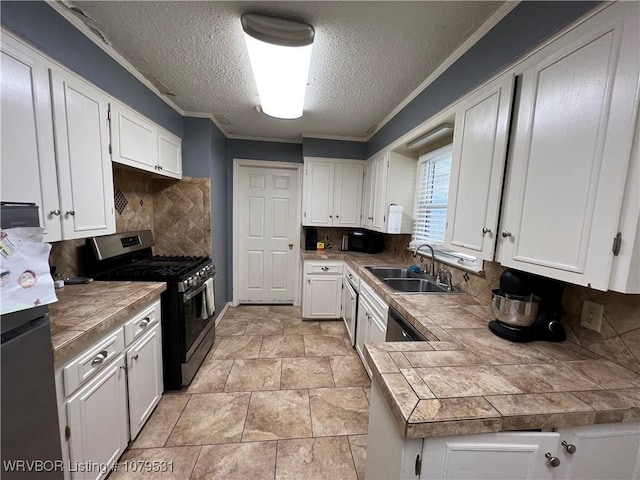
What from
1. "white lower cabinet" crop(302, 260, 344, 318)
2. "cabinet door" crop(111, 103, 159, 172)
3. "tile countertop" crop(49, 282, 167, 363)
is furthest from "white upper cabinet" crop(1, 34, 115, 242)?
"white lower cabinet" crop(302, 260, 344, 318)

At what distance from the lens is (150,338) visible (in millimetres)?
1801

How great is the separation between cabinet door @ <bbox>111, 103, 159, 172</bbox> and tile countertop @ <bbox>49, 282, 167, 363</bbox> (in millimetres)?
926

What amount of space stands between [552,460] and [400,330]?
86cm

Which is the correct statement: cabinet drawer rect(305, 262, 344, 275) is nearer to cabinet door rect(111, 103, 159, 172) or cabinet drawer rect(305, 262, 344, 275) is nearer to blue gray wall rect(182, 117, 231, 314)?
blue gray wall rect(182, 117, 231, 314)

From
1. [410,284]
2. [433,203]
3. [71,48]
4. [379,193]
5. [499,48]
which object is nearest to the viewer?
[499,48]

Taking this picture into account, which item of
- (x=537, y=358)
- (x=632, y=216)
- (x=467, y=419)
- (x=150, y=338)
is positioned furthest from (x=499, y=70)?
(x=150, y=338)

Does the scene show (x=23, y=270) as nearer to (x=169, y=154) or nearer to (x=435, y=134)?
(x=169, y=154)

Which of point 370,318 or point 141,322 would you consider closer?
point 141,322

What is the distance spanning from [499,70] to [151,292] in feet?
8.03

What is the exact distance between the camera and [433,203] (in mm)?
2539

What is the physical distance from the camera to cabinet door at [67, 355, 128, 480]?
1.17 meters

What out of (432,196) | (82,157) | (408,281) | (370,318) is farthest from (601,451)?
(82,157)

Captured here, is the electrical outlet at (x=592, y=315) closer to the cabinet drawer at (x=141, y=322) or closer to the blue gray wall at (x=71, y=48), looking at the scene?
the cabinet drawer at (x=141, y=322)

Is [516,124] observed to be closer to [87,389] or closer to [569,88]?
[569,88]
